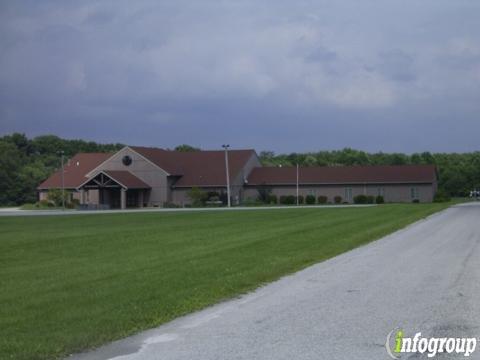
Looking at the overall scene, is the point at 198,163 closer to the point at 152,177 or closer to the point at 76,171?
the point at 152,177

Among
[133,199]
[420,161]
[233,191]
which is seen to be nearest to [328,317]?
[233,191]

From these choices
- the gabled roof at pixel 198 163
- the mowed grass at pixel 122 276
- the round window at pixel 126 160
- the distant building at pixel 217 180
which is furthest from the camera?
the gabled roof at pixel 198 163

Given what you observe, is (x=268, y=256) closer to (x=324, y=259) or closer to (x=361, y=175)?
(x=324, y=259)

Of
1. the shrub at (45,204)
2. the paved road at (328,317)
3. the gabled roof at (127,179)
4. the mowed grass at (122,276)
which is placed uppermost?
the gabled roof at (127,179)

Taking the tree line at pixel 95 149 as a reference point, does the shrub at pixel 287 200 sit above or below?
below

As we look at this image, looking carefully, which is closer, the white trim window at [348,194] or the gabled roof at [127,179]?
the gabled roof at [127,179]

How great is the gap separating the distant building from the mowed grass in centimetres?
5725

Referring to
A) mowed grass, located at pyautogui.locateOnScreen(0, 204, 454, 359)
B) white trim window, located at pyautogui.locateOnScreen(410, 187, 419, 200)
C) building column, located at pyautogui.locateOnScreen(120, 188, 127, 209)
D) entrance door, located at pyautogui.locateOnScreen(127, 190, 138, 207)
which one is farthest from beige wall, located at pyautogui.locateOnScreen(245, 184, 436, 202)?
mowed grass, located at pyautogui.locateOnScreen(0, 204, 454, 359)

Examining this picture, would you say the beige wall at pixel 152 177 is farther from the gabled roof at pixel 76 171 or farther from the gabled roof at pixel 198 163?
the gabled roof at pixel 76 171

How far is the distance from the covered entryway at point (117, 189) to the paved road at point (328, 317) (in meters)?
68.9

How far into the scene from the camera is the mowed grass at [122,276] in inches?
416

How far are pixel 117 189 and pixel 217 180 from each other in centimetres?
1223

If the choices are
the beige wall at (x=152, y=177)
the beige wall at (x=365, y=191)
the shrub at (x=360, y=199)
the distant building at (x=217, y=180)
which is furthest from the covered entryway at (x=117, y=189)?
the shrub at (x=360, y=199)

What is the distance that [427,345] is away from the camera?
29.7 feet
